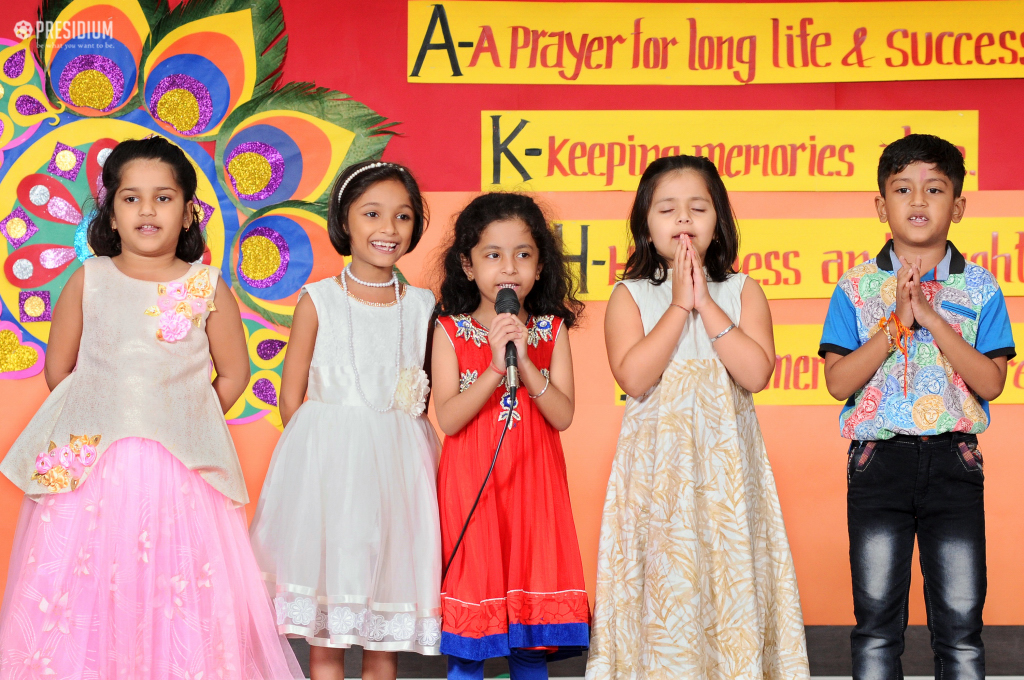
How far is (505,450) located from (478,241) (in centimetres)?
43

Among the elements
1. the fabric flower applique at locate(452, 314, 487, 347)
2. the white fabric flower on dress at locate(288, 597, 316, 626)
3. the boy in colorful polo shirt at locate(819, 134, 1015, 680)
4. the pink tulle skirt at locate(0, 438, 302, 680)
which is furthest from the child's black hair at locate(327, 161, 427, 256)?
the boy in colorful polo shirt at locate(819, 134, 1015, 680)

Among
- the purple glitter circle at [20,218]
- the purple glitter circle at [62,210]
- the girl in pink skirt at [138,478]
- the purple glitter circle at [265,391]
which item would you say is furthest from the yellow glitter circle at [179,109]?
the girl in pink skirt at [138,478]

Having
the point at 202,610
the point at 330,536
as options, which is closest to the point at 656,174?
the point at 330,536

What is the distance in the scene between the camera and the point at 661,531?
1.64m

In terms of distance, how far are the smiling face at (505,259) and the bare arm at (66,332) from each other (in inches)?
31.0

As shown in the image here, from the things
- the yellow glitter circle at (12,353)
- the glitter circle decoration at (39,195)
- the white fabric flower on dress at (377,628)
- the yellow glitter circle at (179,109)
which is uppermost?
the yellow glitter circle at (179,109)

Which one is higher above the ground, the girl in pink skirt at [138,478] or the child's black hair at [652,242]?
the child's black hair at [652,242]

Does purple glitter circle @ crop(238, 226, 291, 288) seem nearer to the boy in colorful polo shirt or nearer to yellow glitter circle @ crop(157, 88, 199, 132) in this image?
yellow glitter circle @ crop(157, 88, 199, 132)

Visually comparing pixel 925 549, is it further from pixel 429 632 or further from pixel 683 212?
pixel 429 632

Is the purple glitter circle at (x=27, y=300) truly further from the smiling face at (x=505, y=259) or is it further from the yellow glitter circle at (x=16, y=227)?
the smiling face at (x=505, y=259)

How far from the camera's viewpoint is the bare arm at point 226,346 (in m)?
1.82

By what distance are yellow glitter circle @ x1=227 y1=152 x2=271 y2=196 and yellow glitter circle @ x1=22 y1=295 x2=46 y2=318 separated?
0.68m

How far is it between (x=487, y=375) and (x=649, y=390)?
1.04ft

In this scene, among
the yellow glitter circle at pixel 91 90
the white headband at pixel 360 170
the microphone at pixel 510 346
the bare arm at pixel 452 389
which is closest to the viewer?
the microphone at pixel 510 346
